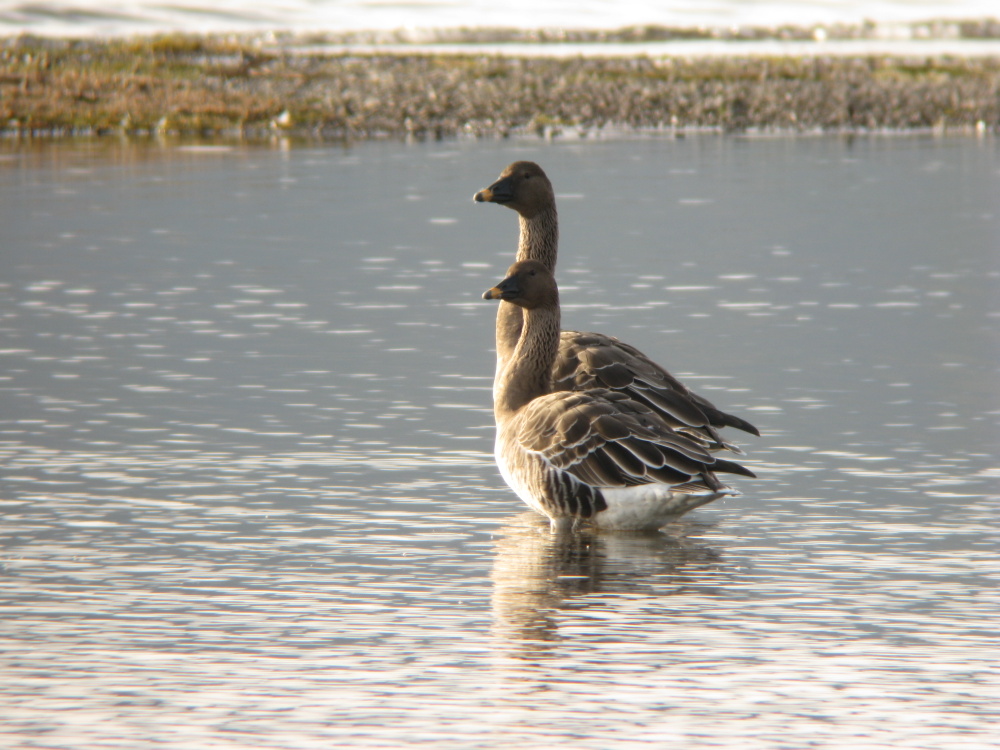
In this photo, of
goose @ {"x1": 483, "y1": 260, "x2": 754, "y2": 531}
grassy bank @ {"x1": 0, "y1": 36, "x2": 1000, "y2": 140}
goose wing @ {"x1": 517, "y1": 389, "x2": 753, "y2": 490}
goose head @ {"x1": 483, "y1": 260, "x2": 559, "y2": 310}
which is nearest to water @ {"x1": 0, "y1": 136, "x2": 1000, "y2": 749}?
goose @ {"x1": 483, "y1": 260, "x2": 754, "y2": 531}

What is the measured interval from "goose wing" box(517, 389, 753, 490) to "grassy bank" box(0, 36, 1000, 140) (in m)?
28.9

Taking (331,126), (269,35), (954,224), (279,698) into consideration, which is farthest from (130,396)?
(269,35)

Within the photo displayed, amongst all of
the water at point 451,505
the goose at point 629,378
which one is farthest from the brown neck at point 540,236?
the water at point 451,505

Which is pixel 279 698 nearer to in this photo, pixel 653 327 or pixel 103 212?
pixel 653 327

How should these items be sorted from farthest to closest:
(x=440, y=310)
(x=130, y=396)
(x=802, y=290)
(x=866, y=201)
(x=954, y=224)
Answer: (x=866, y=201) < (x=954, y=224) < (x=802, y=290) < (x=440, y=310) < (x=130, y=396)

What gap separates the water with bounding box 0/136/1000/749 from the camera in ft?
22.3

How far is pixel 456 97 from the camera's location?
141 feet

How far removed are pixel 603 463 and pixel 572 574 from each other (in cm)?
75

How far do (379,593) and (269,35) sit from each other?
62598 millimetres

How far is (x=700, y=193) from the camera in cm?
2678

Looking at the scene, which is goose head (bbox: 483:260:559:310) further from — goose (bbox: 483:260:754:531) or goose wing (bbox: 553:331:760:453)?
goose (bbox: 483:260:754:531)

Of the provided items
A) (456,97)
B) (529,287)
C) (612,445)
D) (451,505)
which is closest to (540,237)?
(529,287)

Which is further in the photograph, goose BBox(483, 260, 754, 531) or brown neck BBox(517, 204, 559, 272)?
brown neck BBox(517, 204, 559, 272)

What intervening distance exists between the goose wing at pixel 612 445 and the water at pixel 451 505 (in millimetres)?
468
